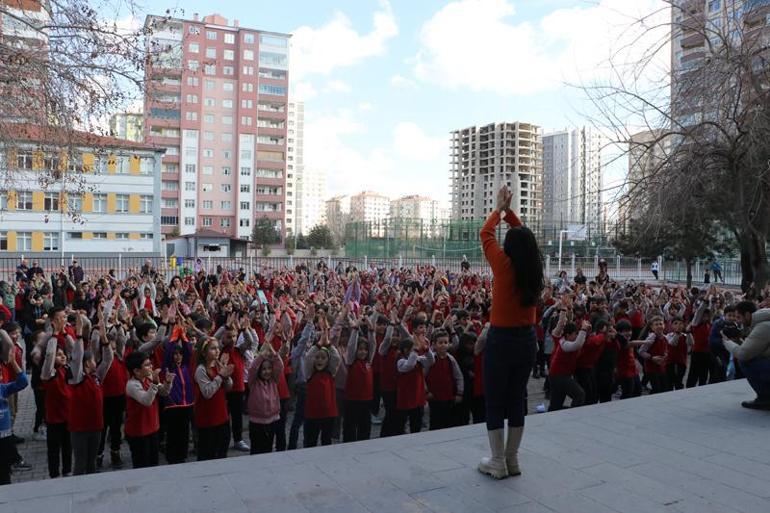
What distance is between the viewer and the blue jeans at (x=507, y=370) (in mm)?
3814

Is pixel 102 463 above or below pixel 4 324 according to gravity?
below

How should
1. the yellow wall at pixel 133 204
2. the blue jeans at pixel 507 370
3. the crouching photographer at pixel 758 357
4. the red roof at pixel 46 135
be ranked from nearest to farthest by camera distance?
the blue jeans at pixel 507 370 → the crouching photographer at pixel 758 357 → the red roof at pixel 46 135 → the yellow wall at pixel 133 204

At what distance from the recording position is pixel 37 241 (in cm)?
3909

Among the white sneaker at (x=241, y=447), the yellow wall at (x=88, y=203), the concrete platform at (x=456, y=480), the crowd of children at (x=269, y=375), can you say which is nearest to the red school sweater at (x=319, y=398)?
the crowd of children at (x=269, y=375)

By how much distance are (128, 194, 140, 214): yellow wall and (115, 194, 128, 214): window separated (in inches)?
8.2

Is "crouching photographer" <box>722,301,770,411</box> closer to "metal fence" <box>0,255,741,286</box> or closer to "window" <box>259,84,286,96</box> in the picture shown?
"metal fence" <box>0,255,741,286</box>

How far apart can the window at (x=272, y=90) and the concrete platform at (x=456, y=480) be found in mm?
78541

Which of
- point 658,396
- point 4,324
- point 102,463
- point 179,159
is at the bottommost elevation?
point 102,463

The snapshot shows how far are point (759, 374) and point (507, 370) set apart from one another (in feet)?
11.8

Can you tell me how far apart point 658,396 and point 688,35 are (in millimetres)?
6516

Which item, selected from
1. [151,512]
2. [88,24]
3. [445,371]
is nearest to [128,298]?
[88,24]

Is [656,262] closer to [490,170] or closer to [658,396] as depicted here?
[658,396]

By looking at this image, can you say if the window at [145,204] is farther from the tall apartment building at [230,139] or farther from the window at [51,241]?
the tall apartment building at [230,139]

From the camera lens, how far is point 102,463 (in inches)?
262
